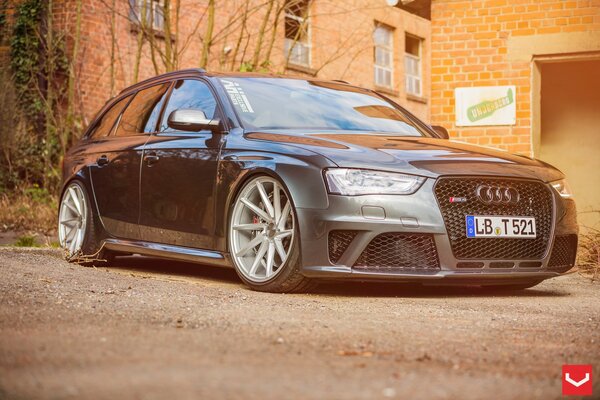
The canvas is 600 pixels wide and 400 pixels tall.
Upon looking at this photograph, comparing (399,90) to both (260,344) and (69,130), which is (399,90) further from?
(260,344)

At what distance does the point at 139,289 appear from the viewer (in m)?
6.43

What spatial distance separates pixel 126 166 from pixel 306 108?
159cm

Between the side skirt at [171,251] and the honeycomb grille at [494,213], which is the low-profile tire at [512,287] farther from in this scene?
the side skirt at [171,251]

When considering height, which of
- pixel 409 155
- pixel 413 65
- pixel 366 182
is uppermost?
pixel 413 65

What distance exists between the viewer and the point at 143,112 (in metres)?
8.65

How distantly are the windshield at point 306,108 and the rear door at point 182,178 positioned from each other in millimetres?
241

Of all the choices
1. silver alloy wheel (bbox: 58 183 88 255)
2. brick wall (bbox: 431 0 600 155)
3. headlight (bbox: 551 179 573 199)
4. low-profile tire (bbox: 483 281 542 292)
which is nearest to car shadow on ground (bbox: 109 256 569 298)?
low-profile tire (bbox: 483 281 542 292)

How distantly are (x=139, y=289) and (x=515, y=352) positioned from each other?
280cm

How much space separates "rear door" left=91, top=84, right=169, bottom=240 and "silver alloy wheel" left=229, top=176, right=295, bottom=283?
4.73 feet

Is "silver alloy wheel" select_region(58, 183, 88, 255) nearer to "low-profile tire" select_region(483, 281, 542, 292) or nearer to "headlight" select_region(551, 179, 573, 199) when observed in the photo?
"low-profile tire" select_region(483, 281, 542, 292)

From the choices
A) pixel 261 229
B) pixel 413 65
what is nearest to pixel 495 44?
pixel 261 229

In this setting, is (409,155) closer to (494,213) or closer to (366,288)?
(494,213)

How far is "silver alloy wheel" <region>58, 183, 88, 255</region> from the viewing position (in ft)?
29.4
